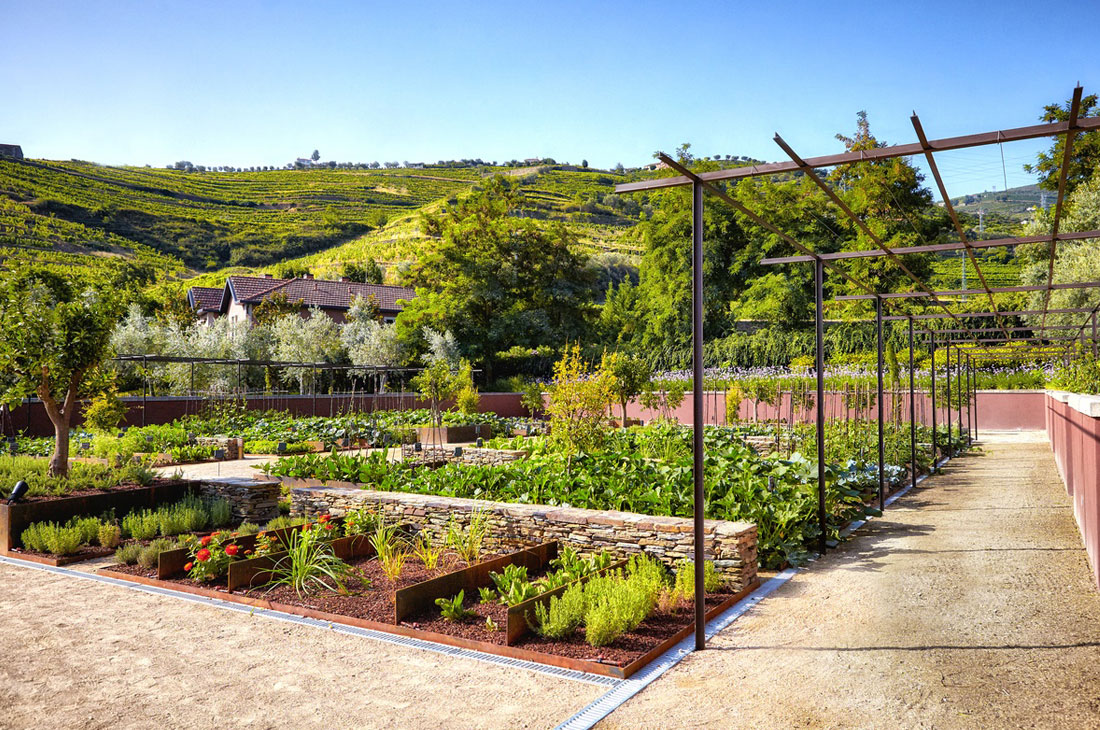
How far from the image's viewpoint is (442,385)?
62.6 ft

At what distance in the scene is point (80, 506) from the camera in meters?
7.90

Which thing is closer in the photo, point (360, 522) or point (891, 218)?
point (360, 522)

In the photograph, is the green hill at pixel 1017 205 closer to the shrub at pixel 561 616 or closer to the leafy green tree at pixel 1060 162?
the leafy green tree at pixel 1060 162

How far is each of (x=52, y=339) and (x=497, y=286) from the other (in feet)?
86.9

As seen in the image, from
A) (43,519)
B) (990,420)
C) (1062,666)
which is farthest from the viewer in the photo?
(990,420)

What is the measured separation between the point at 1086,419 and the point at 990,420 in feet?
69.2

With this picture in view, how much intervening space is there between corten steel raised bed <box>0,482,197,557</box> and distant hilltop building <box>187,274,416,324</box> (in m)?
32.1

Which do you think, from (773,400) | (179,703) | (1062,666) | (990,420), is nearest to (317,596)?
(179,703)

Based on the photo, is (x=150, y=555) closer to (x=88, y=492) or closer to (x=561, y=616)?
(x=88, y=492)

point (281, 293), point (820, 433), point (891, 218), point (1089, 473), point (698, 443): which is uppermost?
point (891, 218)

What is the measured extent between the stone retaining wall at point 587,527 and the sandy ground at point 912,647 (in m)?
0.49

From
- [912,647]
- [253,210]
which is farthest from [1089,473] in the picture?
[253,210]

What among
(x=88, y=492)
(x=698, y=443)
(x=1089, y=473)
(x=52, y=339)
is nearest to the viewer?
(x=698, y=443)

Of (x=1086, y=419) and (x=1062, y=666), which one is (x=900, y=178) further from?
(x=1062, y=666)
